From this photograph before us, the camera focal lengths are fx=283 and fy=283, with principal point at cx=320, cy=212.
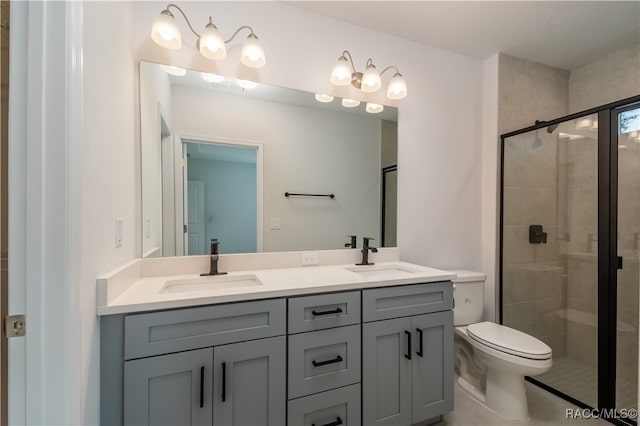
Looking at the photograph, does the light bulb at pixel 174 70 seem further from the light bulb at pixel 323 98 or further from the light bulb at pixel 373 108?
the light bulb at pixel 373 108

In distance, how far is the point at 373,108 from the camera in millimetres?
2000

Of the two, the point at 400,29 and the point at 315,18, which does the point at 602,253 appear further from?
the point at 315,18

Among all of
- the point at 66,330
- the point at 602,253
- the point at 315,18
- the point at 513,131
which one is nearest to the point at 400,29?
the point at 315,18

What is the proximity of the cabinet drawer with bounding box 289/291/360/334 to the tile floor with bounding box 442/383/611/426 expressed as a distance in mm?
970

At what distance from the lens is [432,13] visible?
1816 millimetres

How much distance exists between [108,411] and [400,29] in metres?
2.57

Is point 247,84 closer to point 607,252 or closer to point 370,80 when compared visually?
point 370,80

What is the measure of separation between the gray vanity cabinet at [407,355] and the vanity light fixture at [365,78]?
1291mm

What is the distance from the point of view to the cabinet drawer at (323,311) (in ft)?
4.04

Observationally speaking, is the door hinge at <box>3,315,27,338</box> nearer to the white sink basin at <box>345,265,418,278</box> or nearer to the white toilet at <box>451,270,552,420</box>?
the white sink basin at <box>345,265,418,278</box>

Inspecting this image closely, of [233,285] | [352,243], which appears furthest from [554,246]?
[233,285]

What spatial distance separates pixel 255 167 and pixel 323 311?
3.11 ft

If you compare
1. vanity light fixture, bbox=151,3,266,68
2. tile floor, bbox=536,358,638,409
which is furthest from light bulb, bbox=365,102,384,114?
tile floor, bbox=536,358,638,409

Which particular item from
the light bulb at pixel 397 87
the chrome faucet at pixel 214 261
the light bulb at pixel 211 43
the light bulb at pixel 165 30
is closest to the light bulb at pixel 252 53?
the light bulb at pixel 211 43
